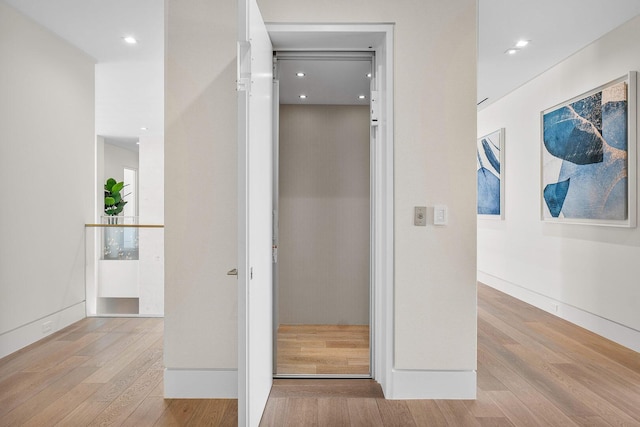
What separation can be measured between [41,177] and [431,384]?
11.7 feet

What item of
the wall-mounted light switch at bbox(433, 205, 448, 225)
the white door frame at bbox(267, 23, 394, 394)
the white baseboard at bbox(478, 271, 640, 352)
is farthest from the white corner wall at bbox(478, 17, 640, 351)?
the white door frame at bbox(267, 23, 394, 394)

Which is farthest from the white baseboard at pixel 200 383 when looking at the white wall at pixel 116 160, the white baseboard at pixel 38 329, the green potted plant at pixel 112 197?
the white wall at pixel 116 160

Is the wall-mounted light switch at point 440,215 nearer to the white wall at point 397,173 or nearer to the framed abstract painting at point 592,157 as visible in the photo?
the white wall at point 397,173

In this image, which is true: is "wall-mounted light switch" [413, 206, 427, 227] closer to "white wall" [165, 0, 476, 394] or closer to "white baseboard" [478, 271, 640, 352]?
"white wall" [165, 0, 476, 394]

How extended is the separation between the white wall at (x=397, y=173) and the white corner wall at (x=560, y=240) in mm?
1817

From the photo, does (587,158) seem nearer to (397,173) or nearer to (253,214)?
(397,173)

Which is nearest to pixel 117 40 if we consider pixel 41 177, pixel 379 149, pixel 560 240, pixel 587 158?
pixel 41 177

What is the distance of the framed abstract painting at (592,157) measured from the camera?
10.1ft

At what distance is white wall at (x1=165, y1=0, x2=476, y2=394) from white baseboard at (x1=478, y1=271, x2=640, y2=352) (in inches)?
69.7

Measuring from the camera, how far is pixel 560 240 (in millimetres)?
3941

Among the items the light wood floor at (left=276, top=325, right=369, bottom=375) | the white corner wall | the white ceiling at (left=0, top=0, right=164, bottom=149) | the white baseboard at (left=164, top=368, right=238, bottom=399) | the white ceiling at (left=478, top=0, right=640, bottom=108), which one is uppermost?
the white ceiling at (left=0, top=0, right=164, bottom=149)

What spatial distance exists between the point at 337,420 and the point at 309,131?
2.59 m

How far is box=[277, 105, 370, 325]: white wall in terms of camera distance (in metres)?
3.75

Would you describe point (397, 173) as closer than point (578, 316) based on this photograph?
Yes
